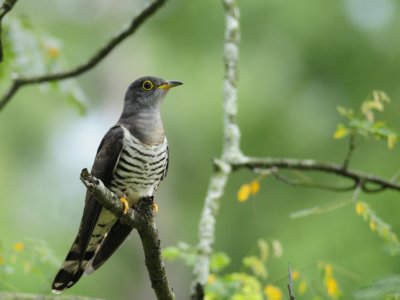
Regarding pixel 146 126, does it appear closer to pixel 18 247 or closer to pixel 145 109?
pixel 145 109

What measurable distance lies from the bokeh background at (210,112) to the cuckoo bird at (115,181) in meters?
4.27

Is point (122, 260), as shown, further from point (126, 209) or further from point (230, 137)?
point (126, 209)

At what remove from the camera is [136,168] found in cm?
434

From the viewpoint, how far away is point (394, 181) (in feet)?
15.4

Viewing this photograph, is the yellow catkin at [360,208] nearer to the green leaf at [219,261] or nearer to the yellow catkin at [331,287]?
the yellow catkin at [331,287]

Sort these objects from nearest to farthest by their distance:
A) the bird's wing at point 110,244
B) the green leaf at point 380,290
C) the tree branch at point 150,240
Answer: the green leaf at point 380,290 < the tree branch at point 150,240 < the bird's wing at point 110,244

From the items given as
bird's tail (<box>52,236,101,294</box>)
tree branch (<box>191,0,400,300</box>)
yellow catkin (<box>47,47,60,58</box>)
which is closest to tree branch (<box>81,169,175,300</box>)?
tree branch (<box>191,0,400,300</box>)

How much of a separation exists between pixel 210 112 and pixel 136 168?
6.69 metres

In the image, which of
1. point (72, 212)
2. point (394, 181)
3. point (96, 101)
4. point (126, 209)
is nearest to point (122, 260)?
point (72, 212)

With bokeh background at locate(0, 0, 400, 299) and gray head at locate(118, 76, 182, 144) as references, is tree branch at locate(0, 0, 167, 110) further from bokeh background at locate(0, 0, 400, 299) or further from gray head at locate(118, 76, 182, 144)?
bokeh background at locate(0, 0, 400, 299)

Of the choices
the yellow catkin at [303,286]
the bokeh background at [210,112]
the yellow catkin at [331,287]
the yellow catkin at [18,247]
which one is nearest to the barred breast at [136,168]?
the yellow catkin at [18,247]

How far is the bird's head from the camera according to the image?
500cm

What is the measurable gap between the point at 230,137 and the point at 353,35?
583 cm

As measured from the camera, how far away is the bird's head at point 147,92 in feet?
16.4
